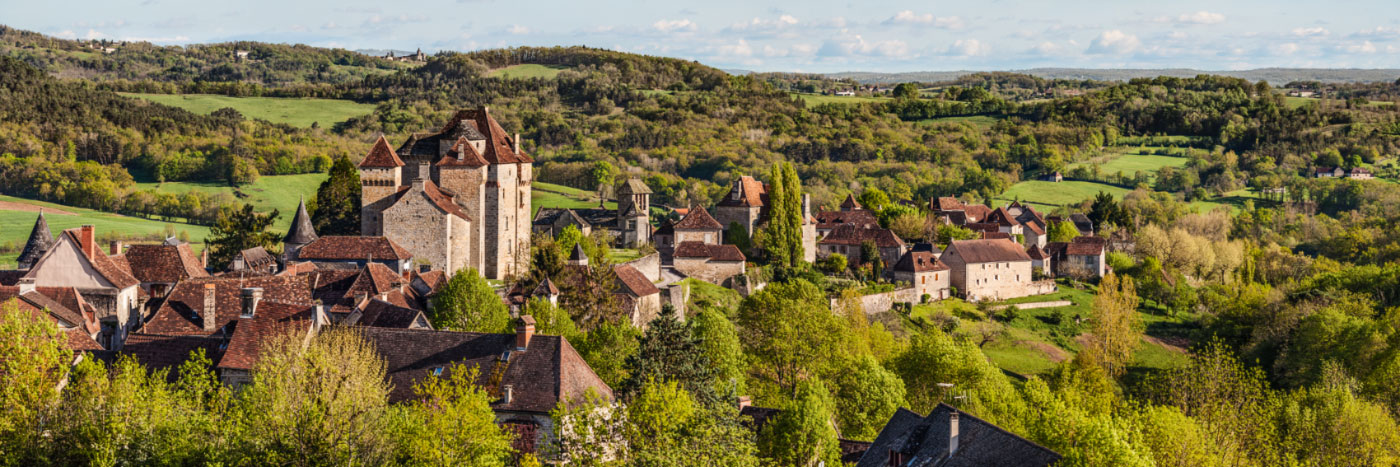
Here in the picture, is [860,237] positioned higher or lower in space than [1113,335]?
higher

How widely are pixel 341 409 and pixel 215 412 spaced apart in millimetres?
4140

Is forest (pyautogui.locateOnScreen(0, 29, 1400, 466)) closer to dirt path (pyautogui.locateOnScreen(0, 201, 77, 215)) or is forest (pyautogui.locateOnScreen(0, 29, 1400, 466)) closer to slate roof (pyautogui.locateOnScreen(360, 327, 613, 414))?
slate roof (pyautogui.locateOnScreen(360, 327, 613, 414))

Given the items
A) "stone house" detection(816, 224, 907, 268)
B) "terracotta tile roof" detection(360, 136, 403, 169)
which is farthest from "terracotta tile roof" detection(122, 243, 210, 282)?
"stone house" detection(816, 224, 907, 268)

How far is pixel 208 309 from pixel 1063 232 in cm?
7163

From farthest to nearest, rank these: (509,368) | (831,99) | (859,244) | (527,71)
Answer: (831,99)
(527,71)
(859,244)
(509,368)

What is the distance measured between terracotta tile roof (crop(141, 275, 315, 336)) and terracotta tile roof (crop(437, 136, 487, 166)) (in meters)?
14.5

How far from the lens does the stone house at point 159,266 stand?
158 ft

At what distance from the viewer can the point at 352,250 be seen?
52.9m

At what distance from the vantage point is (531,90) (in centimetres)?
17675

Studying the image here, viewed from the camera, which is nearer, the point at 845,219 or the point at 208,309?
the point at 208,309

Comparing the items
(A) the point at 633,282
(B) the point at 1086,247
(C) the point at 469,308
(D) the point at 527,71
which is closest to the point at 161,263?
(C) the point at 469,308

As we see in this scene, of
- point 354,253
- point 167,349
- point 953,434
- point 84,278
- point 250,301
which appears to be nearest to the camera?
point 953,434

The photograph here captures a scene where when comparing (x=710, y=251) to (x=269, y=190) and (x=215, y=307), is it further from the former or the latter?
(x=269, y=190)

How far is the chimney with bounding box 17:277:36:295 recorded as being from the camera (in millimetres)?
42688
